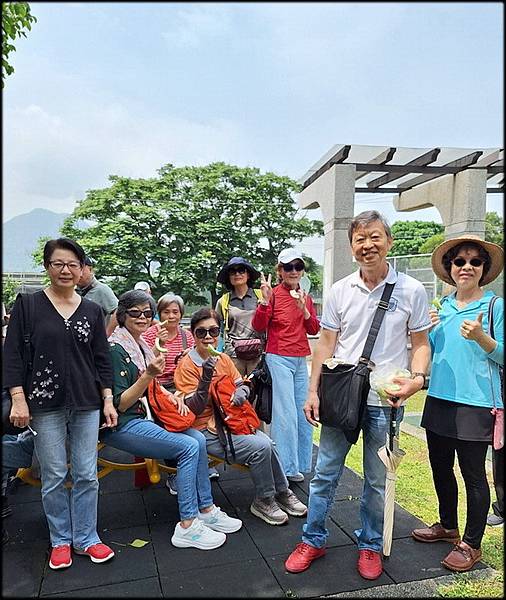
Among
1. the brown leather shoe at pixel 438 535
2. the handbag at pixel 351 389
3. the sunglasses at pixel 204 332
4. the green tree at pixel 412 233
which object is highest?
the green tree at pixel 412 233

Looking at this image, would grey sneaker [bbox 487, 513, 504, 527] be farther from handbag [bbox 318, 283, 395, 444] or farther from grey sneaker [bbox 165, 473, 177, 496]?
grey sneaker [bbox 165, 473, 177, 496]

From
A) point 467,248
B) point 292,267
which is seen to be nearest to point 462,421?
point 467,248

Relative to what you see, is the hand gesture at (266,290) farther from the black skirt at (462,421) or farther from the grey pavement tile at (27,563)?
the grey pavement tile at (27,563)

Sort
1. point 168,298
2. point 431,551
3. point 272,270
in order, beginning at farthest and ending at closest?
point 272,270, point 168,298, point 431,551

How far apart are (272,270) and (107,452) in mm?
13613

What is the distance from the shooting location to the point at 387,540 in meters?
2.57

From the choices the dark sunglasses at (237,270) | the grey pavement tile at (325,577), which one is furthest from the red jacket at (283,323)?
the grey pavement tile at (325,577)

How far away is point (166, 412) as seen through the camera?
122 inches

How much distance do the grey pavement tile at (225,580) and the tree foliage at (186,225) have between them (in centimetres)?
1340

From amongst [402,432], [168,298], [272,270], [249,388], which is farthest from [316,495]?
[272,270]

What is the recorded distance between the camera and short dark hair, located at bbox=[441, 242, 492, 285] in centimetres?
268

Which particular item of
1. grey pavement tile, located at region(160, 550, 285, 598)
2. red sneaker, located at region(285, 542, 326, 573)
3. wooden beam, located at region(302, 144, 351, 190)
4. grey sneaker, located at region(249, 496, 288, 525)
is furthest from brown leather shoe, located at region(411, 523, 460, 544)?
wooden beam, located at region(302, 144, 351, 190)

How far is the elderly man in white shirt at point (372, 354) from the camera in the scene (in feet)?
8.20

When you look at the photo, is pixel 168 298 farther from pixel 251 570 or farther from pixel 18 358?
pixel 251 570
